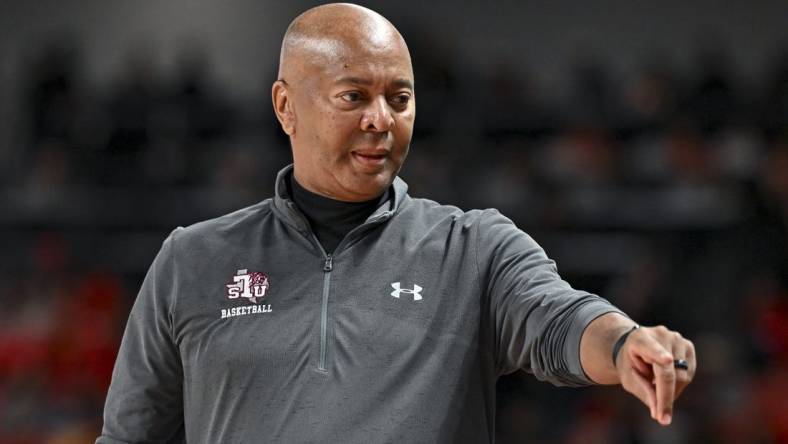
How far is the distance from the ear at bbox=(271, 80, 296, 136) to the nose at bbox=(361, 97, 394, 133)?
0.86 feet

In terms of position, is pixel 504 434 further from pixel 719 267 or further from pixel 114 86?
pixel 114 86

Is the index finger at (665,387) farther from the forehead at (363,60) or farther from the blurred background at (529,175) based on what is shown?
the blurred background at (529,175)

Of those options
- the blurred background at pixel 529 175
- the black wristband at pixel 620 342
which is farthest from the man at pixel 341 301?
the blurred background at pixel 529 175

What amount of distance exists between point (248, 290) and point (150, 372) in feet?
1.08

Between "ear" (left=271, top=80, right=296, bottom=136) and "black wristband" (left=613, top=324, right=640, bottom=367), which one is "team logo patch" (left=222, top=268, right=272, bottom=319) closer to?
"ear" (left=271, top=80, right=296, bottom=136)

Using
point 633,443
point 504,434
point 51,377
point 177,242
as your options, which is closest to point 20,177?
point 51,377

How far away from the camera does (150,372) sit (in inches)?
115

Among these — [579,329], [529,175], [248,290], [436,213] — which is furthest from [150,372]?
[529,175]

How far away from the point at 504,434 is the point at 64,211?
333cm

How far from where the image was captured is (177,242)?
9.71 feet

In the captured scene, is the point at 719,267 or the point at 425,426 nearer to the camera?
the point at 425,426

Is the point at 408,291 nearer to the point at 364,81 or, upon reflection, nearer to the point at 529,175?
the point at 364,81

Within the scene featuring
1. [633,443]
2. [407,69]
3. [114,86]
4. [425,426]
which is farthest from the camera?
[114,86]

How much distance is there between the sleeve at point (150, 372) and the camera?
9.50ft
